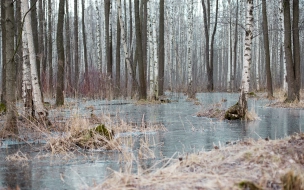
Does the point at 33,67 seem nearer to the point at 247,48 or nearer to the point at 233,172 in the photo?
the point at 247,48

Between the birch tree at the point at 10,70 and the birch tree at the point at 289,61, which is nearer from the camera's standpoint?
the birch tree at the point at 10,70

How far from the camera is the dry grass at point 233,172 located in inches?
133

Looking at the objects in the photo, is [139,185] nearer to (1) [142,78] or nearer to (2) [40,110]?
(2) [40,110]

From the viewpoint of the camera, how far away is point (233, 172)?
381cm

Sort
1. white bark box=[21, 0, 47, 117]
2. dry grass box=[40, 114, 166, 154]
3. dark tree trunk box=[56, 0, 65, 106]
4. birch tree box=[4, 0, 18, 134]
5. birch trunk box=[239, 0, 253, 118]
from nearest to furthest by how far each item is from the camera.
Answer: dry grass box=[40, 114, 166, 154]
birch tree box=[4, 0, 18, 134]
white bark box=[21, 0, 47, 117]
birch trunk box=[239, 0, 253, 118]
dark tree trunk box=[56, 0, 65, 106]

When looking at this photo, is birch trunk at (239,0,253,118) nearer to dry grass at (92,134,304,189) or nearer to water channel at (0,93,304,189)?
water channel at (0,93,304,189)

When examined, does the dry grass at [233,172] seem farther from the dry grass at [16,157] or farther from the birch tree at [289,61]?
the birch tree at [289,61]

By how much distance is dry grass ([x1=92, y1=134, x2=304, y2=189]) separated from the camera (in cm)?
338

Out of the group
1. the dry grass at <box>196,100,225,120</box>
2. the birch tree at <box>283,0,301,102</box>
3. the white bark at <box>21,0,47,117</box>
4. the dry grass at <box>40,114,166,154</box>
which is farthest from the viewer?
the birch tree at <box>283,0,301,102</box>

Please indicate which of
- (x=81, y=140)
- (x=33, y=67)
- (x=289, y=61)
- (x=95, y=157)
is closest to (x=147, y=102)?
(x=289, y=61)

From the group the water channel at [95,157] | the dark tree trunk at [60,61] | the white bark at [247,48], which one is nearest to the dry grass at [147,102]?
the dark tree trunk at [60,61]

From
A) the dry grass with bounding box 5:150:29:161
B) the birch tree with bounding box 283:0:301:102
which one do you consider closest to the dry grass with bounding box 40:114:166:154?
the dry grass with bounding box 5:150:29:161

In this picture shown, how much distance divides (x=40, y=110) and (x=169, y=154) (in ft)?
12.6

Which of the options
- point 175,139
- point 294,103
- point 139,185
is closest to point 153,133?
point 175,139
